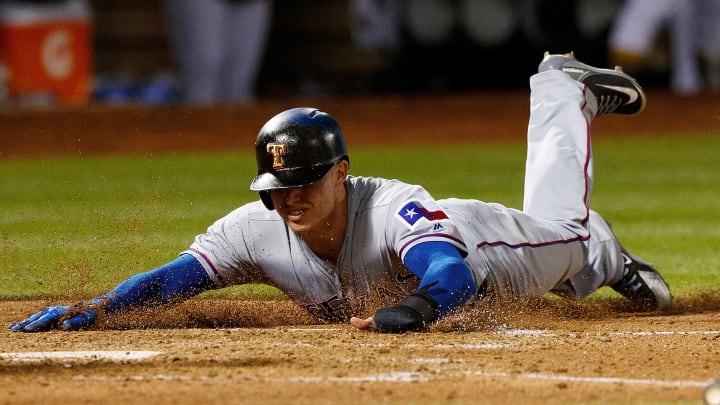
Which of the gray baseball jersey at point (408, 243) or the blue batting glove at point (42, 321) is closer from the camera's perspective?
the gray baseball jersey at point (408, 243)

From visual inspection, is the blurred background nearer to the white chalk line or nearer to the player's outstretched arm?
the player's outstretched arm

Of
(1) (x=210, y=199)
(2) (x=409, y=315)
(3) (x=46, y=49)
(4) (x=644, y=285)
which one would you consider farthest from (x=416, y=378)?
(3) (x=46, y=49)

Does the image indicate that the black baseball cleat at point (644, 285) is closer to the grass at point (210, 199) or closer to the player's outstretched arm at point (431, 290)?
the grass at point (210, 199)

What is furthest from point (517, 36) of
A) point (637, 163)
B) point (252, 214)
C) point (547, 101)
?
point (252, 214)

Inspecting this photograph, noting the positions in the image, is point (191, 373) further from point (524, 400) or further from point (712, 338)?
point (712, 338)

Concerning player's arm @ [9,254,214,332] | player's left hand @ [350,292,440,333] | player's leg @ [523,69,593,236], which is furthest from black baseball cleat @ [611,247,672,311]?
player's arm @ [9,254,214,332]

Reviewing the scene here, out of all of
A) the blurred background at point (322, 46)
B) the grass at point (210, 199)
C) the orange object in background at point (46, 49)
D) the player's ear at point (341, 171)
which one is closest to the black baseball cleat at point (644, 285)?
the grass at point (210, 199)
